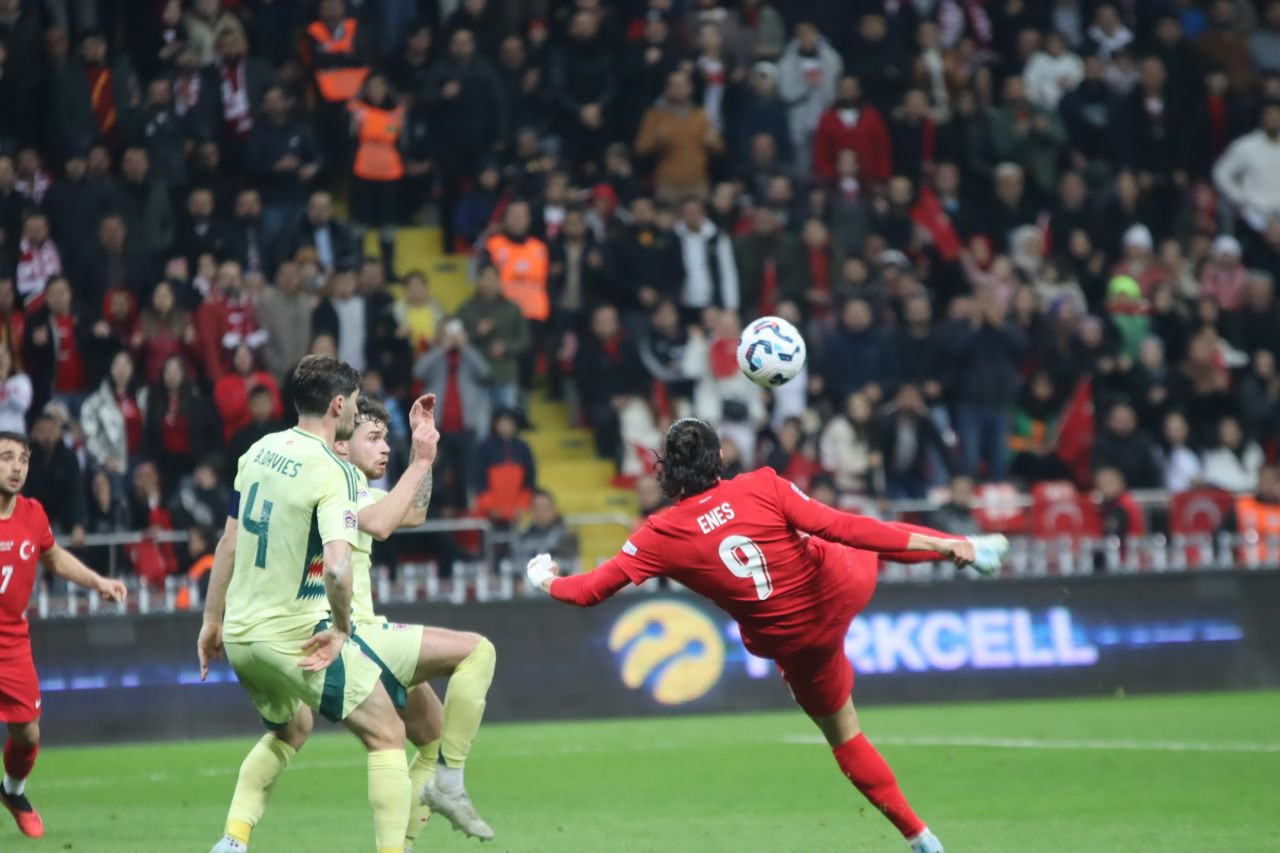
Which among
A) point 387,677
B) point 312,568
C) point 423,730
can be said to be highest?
point 312,568

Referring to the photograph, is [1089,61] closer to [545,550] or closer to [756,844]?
[545,550]

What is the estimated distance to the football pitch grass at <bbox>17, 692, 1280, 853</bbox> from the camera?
9.77 metres

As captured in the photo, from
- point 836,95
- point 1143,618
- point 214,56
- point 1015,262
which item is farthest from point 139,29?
point 1143,618

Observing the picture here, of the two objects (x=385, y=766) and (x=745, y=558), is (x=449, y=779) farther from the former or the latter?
(x=745, y=558)

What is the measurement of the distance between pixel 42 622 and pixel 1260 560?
1053cm

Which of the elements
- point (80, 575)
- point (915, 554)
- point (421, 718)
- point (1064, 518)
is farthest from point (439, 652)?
point (1064, 518)

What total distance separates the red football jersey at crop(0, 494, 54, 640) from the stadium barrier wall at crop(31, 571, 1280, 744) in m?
4.80

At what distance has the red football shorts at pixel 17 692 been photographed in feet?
35.1

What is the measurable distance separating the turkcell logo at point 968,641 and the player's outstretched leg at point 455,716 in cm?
831

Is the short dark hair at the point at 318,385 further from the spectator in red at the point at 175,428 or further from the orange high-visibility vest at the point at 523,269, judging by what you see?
the orange high-visibility vest at the point at 523,269

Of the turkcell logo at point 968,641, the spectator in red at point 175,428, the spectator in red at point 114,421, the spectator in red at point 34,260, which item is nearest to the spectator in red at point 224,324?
the spectator in red at point 175,428

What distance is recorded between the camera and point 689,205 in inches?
789

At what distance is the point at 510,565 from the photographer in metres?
16.9

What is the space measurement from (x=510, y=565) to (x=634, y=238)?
4.47 metres
